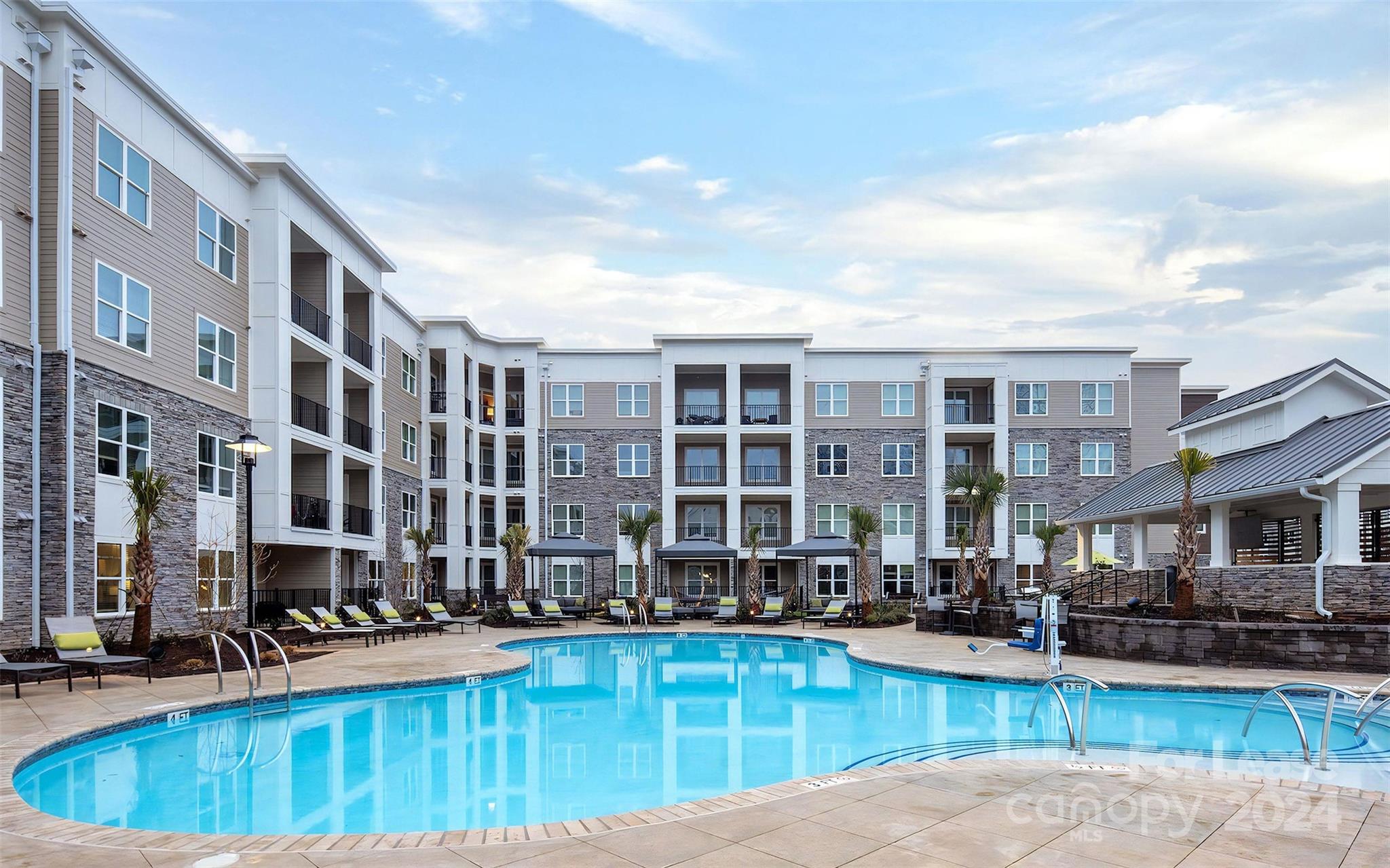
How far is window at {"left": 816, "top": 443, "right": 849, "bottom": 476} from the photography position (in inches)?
1415

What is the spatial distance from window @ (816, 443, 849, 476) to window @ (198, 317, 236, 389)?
21.9m

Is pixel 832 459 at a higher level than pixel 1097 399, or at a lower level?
lower

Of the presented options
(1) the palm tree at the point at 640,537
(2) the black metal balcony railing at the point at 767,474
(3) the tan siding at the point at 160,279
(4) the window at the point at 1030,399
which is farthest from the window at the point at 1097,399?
(3) the tan siding at the point at 160,279

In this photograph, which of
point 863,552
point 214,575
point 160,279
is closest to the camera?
point 160,279

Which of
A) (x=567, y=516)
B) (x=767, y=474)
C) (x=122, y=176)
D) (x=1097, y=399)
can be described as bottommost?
(x=567, y=516)

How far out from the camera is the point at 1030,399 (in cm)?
3556

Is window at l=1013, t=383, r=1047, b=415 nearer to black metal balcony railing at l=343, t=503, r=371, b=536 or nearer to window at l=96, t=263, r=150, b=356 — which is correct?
black metal balcony railing at l=343, t=503, r=371, b=536

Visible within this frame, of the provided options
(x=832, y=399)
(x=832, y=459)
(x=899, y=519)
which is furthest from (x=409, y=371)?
(x=899, y=519)

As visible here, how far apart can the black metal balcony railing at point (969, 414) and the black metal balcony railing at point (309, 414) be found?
22.8m

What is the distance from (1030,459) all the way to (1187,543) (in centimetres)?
1934

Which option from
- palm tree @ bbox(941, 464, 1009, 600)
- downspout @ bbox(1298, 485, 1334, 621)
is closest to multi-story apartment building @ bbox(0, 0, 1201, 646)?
palm tree @ bbox(941, 464, 1009, 600)

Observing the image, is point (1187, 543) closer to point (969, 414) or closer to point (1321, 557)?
point (1321, 557)

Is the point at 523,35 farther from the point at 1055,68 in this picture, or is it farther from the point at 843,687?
the point at 843,687

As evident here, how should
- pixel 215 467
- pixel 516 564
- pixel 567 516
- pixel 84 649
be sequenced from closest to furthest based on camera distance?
pixel 84 649 < pixel 215 467 < pixel 516 564 < pixel 567 516
